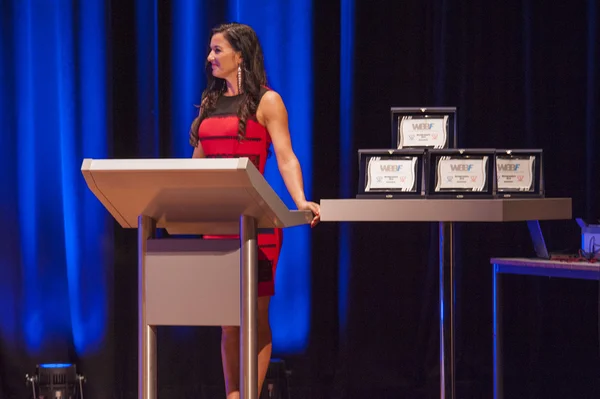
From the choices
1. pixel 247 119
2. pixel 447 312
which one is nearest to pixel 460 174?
pixel 447 312

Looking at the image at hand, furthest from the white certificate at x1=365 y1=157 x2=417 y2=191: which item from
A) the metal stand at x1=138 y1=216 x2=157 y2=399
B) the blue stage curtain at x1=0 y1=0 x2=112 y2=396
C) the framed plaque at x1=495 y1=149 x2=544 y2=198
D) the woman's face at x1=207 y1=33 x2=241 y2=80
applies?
the blue stage curtain at x1=0 y1=0 x2=112 y2=396

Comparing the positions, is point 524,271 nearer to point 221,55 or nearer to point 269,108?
point 269,108

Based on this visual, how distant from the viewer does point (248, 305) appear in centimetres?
173

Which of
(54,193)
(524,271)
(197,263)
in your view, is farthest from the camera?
(54,193)

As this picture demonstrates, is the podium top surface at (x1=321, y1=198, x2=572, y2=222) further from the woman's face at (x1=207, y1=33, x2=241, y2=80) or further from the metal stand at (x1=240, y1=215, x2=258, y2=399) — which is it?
the woman's face at (x1=207, y1=33, x2=241, y2=80)

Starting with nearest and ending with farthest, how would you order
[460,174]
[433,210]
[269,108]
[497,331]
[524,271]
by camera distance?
1. [433,210]
2. [460,174]
3. [269,108]
4. [524,271]
5. [497,331]

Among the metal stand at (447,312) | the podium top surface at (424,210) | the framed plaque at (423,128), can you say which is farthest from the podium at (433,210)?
the framed plaque at (423,128)

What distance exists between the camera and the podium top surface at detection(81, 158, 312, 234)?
5.15 feet

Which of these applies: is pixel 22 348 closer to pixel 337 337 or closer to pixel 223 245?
pixel 337 337

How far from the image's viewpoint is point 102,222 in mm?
3809

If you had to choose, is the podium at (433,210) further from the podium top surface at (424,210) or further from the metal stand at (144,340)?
the metal stand at (144,340)

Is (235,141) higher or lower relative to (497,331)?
higher

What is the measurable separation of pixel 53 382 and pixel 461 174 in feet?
6.83

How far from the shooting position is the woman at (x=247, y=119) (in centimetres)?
248
